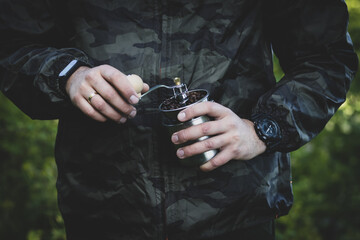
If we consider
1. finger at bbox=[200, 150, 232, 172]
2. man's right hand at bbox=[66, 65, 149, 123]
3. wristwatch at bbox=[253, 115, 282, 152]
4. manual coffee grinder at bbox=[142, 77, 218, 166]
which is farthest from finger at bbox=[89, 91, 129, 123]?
wristwatch at bbox=[253, 115, 282, 152]

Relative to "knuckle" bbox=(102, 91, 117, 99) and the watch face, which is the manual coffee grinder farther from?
the watch face

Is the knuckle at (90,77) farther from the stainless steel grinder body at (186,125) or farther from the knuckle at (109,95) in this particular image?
the stainless steel grinder body at (186,125)

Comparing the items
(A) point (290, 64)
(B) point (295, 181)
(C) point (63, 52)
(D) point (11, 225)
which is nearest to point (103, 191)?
(C) point (63, 52)

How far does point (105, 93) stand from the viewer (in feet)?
4.24

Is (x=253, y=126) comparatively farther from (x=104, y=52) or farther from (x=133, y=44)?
(x=104, y=52)

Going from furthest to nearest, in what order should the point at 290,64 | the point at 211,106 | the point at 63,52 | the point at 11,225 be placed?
the point at 11,225 → the point at 290,64 → the point at 63,52 → the point at 211,106

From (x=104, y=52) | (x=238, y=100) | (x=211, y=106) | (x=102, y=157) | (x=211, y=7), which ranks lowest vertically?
(x=102, y=157)

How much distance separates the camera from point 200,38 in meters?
1.62

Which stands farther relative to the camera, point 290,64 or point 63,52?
point 290,64

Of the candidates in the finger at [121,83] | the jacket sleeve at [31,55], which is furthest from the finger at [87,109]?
the jacket sleeve at [31,55]

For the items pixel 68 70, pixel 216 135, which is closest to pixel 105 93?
pixel 68 70

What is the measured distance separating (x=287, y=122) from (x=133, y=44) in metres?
0.85

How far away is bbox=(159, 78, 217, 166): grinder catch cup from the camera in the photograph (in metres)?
1.37

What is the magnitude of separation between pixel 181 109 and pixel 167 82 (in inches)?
10.5
